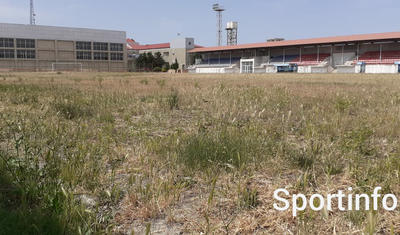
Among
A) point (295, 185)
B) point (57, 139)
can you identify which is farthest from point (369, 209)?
point (57, 139)

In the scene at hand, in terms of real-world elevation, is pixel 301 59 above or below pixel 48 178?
above

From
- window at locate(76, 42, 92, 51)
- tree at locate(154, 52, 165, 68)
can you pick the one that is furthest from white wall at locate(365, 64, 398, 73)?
window at locate(76, 42, 92, 51)

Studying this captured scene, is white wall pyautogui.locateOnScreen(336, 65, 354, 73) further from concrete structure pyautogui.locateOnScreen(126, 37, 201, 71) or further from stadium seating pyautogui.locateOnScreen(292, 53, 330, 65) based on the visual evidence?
concrete structure pyautogui.locateOnScreen(126, 37, 201, 71)

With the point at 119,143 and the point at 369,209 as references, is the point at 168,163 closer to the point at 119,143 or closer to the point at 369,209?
Answer: the point at 119,143

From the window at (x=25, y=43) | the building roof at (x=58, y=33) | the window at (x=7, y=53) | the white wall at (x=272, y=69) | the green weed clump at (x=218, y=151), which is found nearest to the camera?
the green weed clump at (x=218, y=151)

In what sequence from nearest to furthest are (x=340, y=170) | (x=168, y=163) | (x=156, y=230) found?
1. (x=156, y=230)
2. (x=340, y=170)
3. (x=168, y=163)

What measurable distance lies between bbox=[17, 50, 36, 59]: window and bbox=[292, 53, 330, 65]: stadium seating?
60.4 metres

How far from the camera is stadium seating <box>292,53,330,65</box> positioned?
60.4m

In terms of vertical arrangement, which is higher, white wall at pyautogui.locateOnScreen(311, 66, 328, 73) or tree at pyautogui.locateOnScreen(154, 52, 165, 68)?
tree at pyautogui.locateOnScreen(154, 52, 165, 68)

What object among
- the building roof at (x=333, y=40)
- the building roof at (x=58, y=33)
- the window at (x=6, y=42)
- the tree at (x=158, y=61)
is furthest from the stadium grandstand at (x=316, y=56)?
the window at (x=6, y=42)

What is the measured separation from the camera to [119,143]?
3.95 metres

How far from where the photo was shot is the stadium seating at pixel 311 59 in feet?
198

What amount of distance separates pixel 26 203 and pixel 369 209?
2309 mm

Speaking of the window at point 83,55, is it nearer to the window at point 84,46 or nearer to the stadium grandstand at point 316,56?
the window at point 84,46
